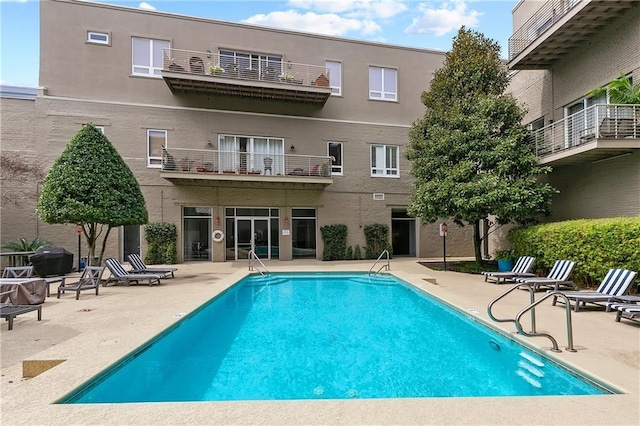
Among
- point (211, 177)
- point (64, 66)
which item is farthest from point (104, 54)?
point (211, 177)

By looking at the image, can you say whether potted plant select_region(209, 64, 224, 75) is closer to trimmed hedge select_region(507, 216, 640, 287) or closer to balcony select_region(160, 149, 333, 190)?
balcony select_region(160, 149, 333, 190)

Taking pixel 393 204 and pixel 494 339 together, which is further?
pixel 393 204

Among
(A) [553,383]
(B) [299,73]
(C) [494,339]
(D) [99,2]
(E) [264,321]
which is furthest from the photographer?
(B) [299,73]

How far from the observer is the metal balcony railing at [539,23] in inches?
476

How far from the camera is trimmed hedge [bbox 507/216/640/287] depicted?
328 inches

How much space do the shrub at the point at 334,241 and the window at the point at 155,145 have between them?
27.9 ft

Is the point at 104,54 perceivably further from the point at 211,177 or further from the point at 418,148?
the point at 418,148

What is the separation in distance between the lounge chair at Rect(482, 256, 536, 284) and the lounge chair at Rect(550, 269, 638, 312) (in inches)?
120

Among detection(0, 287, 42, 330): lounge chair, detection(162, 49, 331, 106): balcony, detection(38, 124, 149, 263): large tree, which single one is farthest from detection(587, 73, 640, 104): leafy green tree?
detection(0, 287, 42, 330): lounge chair

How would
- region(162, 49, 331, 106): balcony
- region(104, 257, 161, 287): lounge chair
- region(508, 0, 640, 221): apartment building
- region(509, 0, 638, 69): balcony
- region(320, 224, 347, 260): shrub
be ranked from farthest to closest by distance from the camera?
region(320, 224, 347, 260): shrub < region(162, 49, 331, 106): balcony < region(509, 0, 638, 69): balcony < region(104, 257, 161, 287): lounge chair < region(508, 0, 640, 221): apartment building

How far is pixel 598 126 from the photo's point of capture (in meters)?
10.1

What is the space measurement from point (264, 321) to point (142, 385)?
3423 mm

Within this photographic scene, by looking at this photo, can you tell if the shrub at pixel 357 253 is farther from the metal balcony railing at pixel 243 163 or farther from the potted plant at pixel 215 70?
the potted plant at pixel 215 70

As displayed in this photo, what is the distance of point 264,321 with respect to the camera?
765 centimetres
